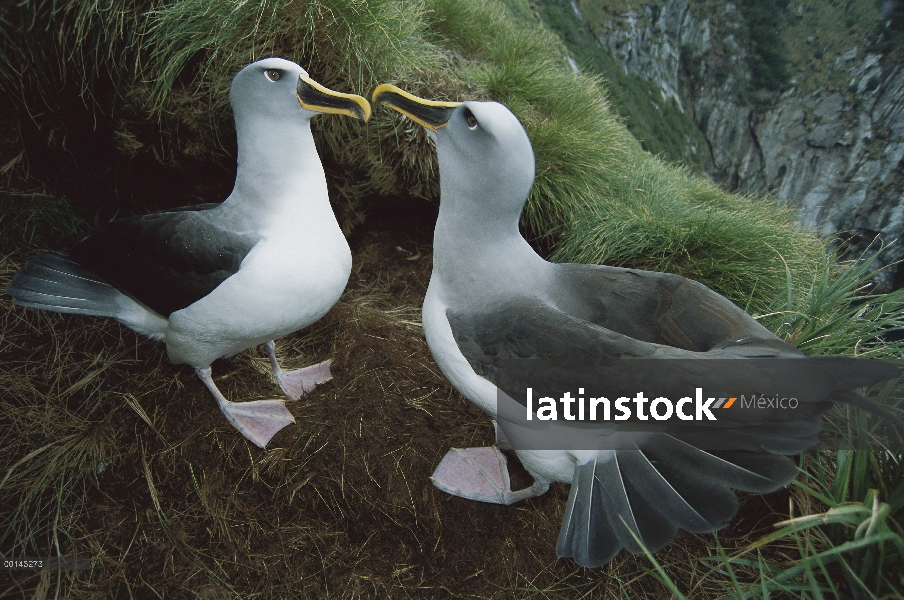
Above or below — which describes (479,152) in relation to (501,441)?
above

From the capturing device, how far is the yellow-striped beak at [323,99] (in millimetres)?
2611

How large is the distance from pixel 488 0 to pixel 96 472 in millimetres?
6689

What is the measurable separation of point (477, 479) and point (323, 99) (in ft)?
6.89

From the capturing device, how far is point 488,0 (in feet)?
22.2

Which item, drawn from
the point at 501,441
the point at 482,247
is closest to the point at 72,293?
the point at 482,247

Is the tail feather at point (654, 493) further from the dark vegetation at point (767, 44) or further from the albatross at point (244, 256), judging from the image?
the dark vegetation at point (767, 44)

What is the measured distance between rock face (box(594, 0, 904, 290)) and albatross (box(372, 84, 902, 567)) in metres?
3.20

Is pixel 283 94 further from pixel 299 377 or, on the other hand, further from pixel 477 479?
pixel 477 479

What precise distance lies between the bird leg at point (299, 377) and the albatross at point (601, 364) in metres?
1.25

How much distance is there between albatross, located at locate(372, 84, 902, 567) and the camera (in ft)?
5.80

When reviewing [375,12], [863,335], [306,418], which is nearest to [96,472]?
Answer: [306,418]

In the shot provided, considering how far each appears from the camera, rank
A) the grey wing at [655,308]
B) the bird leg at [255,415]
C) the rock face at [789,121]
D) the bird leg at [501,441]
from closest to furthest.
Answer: the grey wing at [655,308], the bird leg at [255,415], the bird leg at [501,441], the rock face at [789,121]

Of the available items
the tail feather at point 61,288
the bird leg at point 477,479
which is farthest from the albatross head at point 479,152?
the tail feather at point 61,288

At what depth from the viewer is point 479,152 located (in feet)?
7.06
